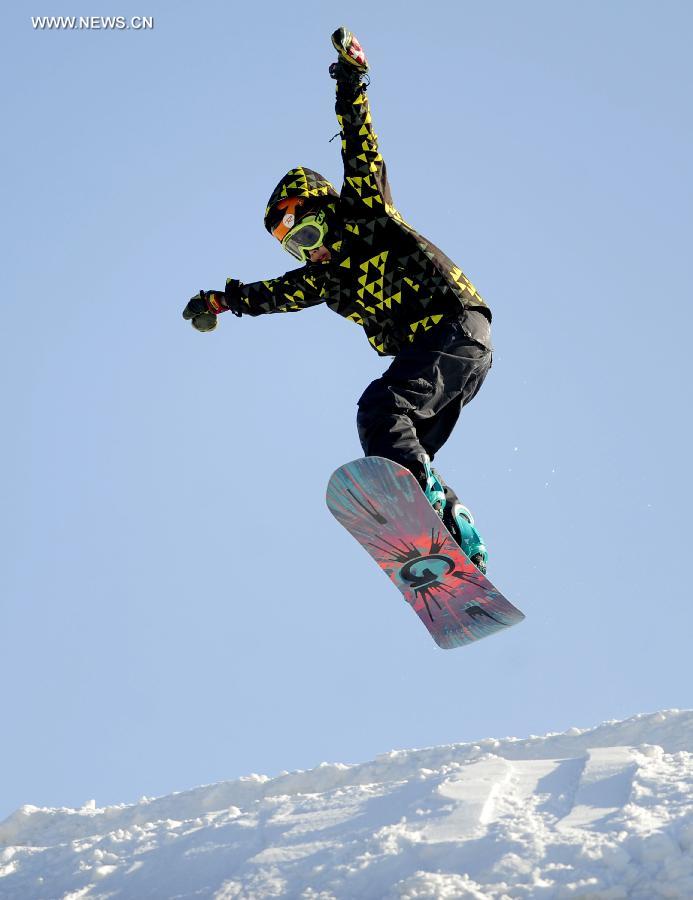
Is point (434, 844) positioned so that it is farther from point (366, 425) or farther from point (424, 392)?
point (424, 392)

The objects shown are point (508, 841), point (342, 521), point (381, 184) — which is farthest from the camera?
point (381, 184)

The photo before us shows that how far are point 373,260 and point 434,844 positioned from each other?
3.78 m

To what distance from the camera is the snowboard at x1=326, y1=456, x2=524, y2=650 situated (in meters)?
7.11

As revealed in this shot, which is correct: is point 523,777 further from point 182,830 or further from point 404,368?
point 404,368

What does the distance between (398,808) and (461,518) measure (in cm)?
201

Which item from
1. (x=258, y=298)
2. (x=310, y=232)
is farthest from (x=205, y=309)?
(x=310, y=232)

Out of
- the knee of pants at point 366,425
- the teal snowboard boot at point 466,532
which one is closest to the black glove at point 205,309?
the knee of pants at point 366,425

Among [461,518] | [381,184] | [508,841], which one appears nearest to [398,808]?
[508,841]

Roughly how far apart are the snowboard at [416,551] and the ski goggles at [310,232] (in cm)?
180

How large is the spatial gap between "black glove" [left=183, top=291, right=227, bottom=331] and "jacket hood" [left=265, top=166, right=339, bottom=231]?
34.2 inches

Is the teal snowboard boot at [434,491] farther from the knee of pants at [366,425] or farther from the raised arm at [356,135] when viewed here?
the raised arm at [356,135]

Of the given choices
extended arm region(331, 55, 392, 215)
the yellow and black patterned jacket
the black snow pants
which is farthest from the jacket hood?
the black snow pants

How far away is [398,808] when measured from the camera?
7805 mm

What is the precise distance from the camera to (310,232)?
26.1ft
